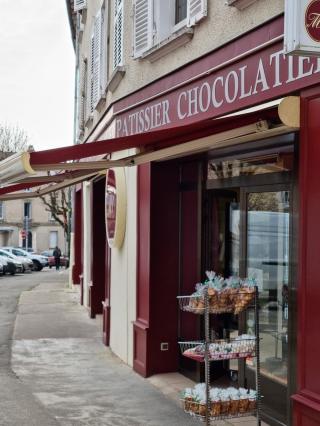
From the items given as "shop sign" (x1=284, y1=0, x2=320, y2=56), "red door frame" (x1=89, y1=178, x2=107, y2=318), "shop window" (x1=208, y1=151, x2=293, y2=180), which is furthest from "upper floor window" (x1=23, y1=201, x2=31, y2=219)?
"shop sign" (x1=284, y1=0, x2=320, y2=56)

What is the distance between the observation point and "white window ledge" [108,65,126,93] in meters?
9.31

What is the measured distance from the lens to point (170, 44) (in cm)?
751

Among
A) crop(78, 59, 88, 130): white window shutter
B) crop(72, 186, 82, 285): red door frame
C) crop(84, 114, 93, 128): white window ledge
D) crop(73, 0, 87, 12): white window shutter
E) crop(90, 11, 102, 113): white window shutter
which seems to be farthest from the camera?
crop(72, 186, 82, 285): red door frame

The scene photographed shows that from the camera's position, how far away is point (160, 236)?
26.0 ft

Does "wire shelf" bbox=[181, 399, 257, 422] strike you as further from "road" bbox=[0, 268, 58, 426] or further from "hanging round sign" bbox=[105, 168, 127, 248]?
"hanging round sign" bbox=[105, 168, 127, 248]

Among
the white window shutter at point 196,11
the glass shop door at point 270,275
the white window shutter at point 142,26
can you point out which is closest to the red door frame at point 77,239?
the white window shutter at point 142,26

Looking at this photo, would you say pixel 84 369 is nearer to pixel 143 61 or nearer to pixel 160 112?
pixel 160 112

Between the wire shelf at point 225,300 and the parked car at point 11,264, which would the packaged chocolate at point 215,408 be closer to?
the wire shelf at point 225,300

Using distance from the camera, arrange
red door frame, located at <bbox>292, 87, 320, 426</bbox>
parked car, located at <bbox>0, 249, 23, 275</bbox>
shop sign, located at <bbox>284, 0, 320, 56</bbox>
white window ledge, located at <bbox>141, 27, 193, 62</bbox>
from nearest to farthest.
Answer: shop sign, located at <bbox>284, 0, 320, 56</bbox> < red door frame, located at <bbox>292, 87, 320, 426</bbox> < white window ledge, located at <bbox>141, 27, 193, 62</bbox> < parked car, located at <bbox>0, 249, 23, 275</bbox>

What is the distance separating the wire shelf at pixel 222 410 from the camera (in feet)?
17.0

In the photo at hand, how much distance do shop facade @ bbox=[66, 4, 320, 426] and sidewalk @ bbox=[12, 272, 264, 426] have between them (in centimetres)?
42

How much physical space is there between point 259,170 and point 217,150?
97 cm

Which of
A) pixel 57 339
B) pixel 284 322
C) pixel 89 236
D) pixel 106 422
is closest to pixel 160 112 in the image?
pixel 284 322

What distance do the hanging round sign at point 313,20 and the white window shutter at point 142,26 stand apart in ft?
13.9
